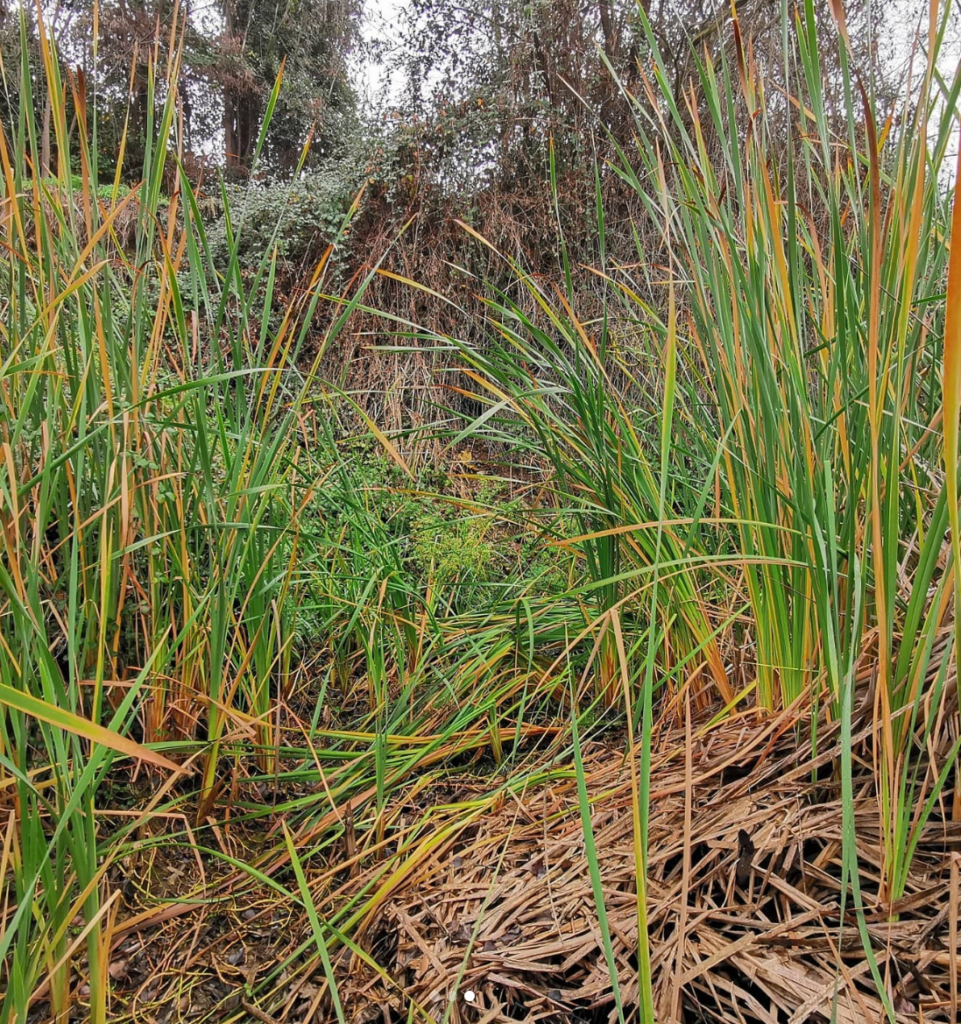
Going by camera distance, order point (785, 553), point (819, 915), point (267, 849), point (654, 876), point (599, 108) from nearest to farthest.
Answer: point (819, 915) < point (654, 876) < point (785, 553) < point (267, 849) < point (599, 108)

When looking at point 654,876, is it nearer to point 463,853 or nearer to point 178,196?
point 463,853

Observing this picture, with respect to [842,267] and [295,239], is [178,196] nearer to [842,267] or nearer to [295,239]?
[842,267]

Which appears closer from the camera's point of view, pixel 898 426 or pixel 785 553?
pixel 898 426

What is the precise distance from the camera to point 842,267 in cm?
63

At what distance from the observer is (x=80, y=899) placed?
561 millimetres

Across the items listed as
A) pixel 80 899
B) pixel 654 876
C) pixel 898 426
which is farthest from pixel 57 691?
pixel 898 426

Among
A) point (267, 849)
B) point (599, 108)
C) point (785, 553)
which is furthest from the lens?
point (599, 108)

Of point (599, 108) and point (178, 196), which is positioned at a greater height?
point (599, 108)

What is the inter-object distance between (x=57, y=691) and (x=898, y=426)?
826mm

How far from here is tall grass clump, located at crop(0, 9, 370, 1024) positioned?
0.61m

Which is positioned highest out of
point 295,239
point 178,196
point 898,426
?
point 295,239

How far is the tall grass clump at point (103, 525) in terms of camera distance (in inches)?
23.9

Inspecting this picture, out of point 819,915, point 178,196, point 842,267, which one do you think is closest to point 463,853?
point 819,915

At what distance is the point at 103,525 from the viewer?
72 centimetres
